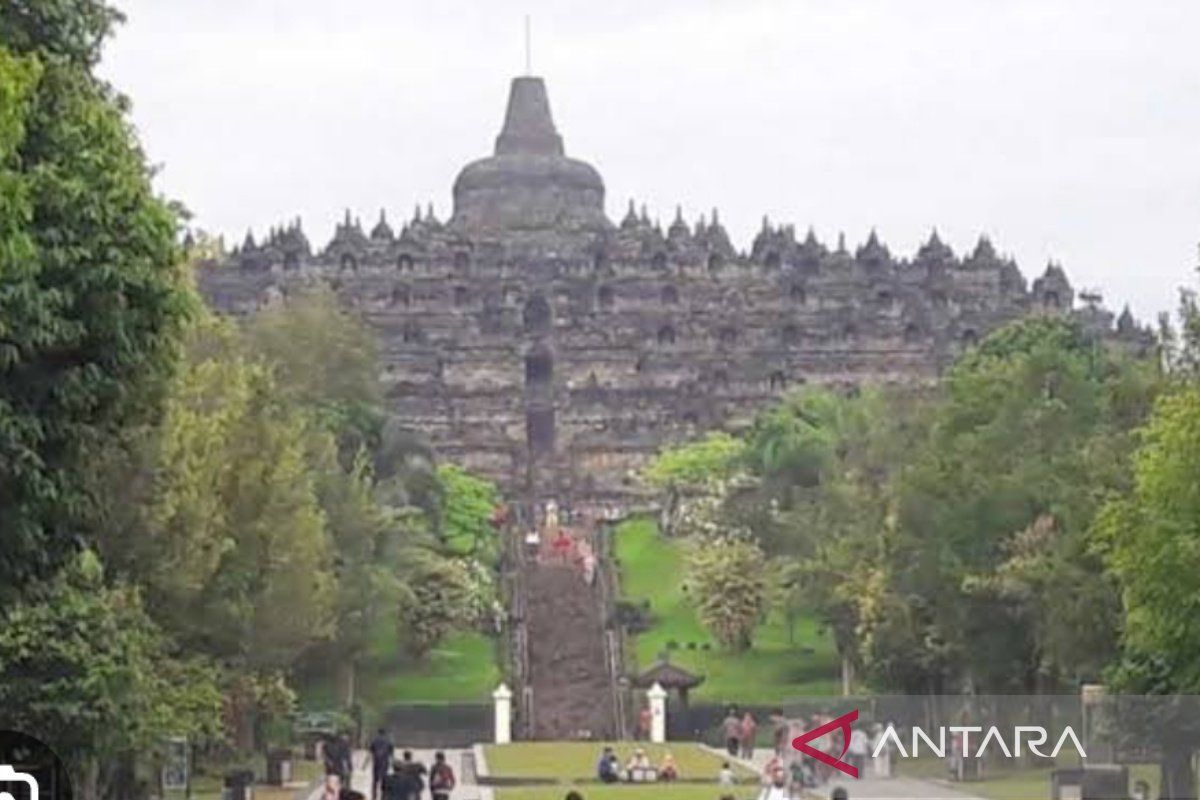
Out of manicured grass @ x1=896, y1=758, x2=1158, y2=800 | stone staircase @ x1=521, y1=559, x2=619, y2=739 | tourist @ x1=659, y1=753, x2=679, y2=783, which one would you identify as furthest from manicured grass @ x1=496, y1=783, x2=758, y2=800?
stone staircase @ x1=521, y1=559, x2=619, y2=739

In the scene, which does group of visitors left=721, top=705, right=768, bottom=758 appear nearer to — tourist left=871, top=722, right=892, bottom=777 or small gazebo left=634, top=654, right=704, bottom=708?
small gazebo left=634, top=654, right=704, bottom=708

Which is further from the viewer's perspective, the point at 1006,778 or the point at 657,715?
the point at 657,715

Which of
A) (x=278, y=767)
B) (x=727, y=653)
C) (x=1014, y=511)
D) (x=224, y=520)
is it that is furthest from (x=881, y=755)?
(x=727, y=653)

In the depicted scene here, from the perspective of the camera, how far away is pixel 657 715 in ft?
221

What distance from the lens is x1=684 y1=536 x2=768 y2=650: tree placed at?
76312mm

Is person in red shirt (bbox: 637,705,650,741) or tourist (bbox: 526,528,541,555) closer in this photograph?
person in red shirt (bbox: 637,705,650,741)

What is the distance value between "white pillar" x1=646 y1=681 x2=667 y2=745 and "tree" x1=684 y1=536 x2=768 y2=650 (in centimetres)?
820

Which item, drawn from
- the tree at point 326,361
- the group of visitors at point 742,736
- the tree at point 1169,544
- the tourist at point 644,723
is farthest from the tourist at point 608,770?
the tree at point 326,361

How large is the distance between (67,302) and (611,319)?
98480 millimetres

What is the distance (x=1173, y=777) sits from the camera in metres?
34.6

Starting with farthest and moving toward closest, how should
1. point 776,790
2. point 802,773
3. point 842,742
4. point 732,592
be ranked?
point 732,592 → point 802,773 → point 842,742 → point 776,790

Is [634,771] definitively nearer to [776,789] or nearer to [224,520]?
[224,520]

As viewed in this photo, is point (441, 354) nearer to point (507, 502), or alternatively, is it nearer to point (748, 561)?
point (507, 502)

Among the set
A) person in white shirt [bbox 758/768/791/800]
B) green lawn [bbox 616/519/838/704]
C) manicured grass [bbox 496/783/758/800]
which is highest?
green lawn [bbox 616/519/838/704]
